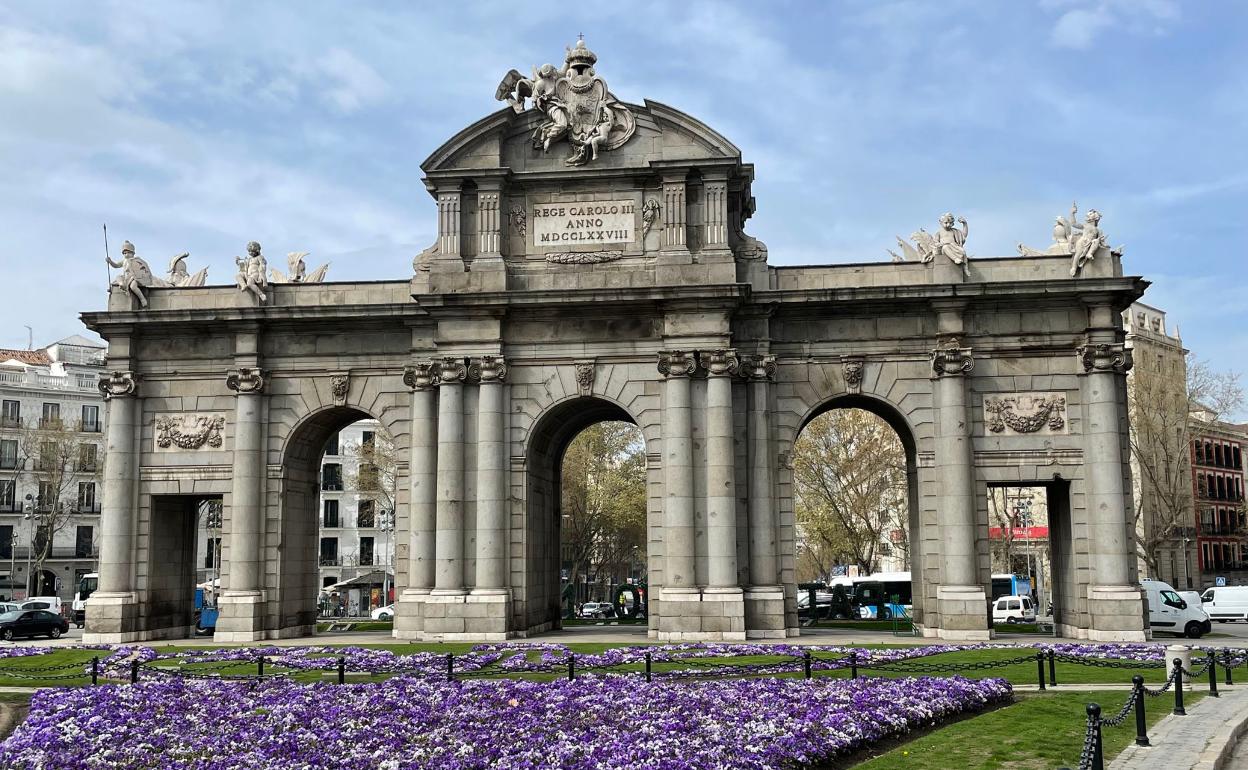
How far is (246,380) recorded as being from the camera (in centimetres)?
3906

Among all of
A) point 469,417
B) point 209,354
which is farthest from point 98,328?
point 469,417

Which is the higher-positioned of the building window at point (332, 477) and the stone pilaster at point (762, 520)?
the building window at point (332, 477)

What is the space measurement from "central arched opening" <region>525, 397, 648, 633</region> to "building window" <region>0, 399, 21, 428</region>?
37755 millimetres

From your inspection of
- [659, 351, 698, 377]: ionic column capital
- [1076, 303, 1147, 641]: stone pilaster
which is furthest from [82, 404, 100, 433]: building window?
[1076, 303, 1147, 641]: stone pilaster

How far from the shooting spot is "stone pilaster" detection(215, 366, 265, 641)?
37.8 meters

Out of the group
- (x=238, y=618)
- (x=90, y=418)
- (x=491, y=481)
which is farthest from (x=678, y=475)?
(x=90, y=418)

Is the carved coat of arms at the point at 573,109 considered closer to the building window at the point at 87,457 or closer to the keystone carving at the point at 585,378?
→ the keystone carving at the point at 585,378

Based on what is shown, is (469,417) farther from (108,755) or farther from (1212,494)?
(1212,494)

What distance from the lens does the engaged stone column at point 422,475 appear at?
122 ft

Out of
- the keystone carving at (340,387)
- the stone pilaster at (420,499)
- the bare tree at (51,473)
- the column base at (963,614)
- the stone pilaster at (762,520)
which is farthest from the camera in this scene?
the bare tree at (51,473)

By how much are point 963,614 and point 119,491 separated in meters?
27.4

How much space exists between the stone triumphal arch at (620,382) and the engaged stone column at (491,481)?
0.07 m

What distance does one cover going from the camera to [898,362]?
37.8 m

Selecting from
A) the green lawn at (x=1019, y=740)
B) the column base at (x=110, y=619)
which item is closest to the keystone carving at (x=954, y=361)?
the green lawn at (x=1019, y=740)
